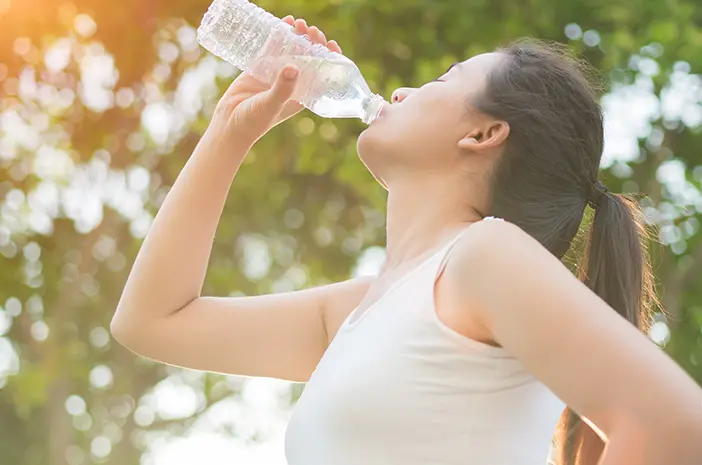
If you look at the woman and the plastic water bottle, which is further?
the plastic water bottle

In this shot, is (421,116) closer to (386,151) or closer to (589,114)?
(386,151)

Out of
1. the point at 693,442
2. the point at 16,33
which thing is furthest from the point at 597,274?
the point at 16,33

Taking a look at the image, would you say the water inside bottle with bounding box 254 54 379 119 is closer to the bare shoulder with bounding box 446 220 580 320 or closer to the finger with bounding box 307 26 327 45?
the finger with bounding box 307 26 327 45

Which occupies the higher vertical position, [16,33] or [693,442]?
[693,442]

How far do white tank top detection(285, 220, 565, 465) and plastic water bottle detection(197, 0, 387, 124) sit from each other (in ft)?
2.47

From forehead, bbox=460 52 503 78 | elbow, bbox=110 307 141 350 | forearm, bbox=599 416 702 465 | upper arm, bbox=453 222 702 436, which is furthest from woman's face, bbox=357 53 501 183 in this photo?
forearm, bbox=599 416 702 465

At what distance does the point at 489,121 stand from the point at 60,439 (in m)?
6.67

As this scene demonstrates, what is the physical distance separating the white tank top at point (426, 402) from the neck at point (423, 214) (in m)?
0.19

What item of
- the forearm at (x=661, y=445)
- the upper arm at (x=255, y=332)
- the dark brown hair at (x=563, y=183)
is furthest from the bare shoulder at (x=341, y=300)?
the forearm at (x=661, y=445)

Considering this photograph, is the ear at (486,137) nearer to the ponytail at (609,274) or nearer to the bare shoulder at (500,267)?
the ponytail at (609,274)

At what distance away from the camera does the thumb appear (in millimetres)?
1768

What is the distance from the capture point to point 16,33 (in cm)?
593

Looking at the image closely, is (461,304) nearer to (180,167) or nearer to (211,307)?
(211,307)

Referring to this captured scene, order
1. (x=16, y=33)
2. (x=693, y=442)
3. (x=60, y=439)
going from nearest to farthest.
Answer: (x=693, y=442), (x=16, y=33), (x=60, y=439)
